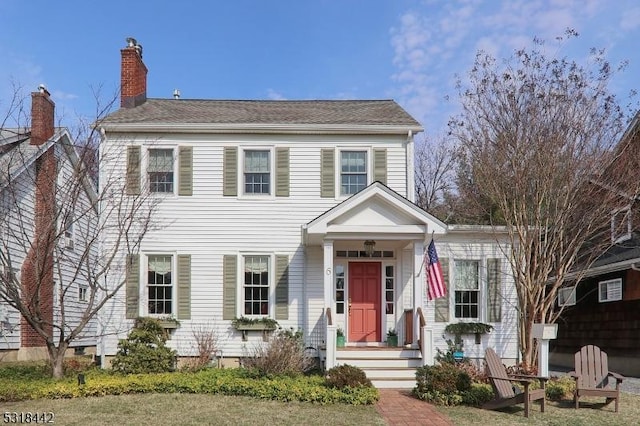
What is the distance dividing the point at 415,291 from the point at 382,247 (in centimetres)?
189

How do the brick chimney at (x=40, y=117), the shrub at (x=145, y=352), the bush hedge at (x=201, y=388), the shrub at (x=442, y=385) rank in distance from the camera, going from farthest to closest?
1. the brick chimney at (x=40, y=117)
2. the shrub at (x=145, y=352)
3. the shrub at (x=442, y=385)
4. the bush hedge at (x=201, y=388)

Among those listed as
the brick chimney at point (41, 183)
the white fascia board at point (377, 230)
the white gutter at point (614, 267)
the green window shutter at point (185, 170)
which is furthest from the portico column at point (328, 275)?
the brick chimney at point (41, 183)

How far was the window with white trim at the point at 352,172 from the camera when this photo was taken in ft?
49.6

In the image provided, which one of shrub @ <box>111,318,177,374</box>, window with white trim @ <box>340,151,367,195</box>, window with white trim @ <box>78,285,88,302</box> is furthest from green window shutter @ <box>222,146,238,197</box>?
window with white trim @ <box>78,285,88,302</box>

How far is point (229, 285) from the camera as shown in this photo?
14766 mm

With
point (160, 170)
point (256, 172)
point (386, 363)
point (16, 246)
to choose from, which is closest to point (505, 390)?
point (386, 363)

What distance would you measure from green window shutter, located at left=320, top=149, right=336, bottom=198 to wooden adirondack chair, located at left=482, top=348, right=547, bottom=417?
588cm

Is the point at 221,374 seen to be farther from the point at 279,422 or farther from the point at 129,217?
the point at 129,217

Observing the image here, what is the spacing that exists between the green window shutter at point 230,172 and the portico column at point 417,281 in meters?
4.67

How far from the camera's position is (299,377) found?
11812 millimetres

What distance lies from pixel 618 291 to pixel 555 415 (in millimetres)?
8550

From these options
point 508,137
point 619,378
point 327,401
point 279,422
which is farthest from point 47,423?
point 508,137

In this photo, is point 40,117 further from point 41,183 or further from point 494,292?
point 494,292

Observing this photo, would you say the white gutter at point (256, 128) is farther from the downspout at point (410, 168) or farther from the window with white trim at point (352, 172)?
the window with white trim at point (352, 172)
